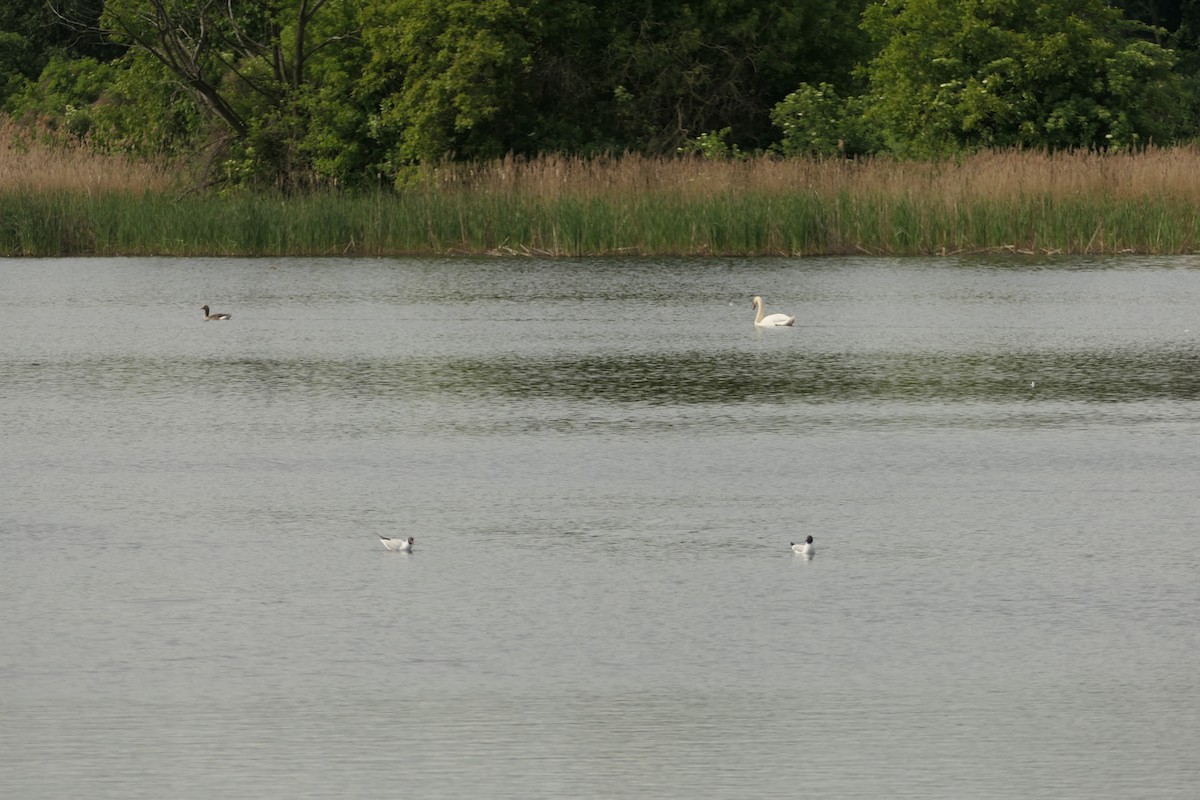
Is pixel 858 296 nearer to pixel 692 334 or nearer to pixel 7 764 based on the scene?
pixel 692 334

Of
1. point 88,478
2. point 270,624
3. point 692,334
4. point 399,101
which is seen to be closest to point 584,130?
point 399,101

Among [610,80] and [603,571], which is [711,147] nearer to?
[610,80]

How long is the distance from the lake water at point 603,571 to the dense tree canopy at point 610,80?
23687 millimetres

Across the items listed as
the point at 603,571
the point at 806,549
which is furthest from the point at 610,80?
the point at 603,571

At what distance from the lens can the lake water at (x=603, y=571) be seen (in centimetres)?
576

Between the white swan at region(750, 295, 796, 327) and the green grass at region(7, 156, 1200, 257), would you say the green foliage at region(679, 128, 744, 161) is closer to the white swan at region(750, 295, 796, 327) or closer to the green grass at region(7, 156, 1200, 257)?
the green grass at region(7, 156, 1200, 257)

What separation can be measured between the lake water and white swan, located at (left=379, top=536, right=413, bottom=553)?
49 mm

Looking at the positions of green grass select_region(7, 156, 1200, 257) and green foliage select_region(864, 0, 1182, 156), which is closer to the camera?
green grass select_region(7, 156, 1200, 257)

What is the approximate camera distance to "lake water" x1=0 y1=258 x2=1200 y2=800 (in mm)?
5758

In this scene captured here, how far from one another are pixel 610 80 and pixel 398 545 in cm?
3676

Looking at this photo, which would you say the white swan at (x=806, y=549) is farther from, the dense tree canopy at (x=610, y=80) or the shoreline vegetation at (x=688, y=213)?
the dense tree canopy at (x=610, y=80)

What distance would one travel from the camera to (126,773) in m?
5.59

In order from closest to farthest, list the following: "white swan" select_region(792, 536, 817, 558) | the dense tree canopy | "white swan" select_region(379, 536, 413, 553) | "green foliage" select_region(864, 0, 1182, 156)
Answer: "white swan" select_region(792, 536, 817, 558), "white swan" select_region(379, 536, 413, 553), "green foliage" select_region(864, 0, 1182, 156), the dense tree canopy

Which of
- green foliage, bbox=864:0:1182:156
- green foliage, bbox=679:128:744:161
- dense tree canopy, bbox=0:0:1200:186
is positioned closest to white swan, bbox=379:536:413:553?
green foliage, bbox=679:128:744:161
